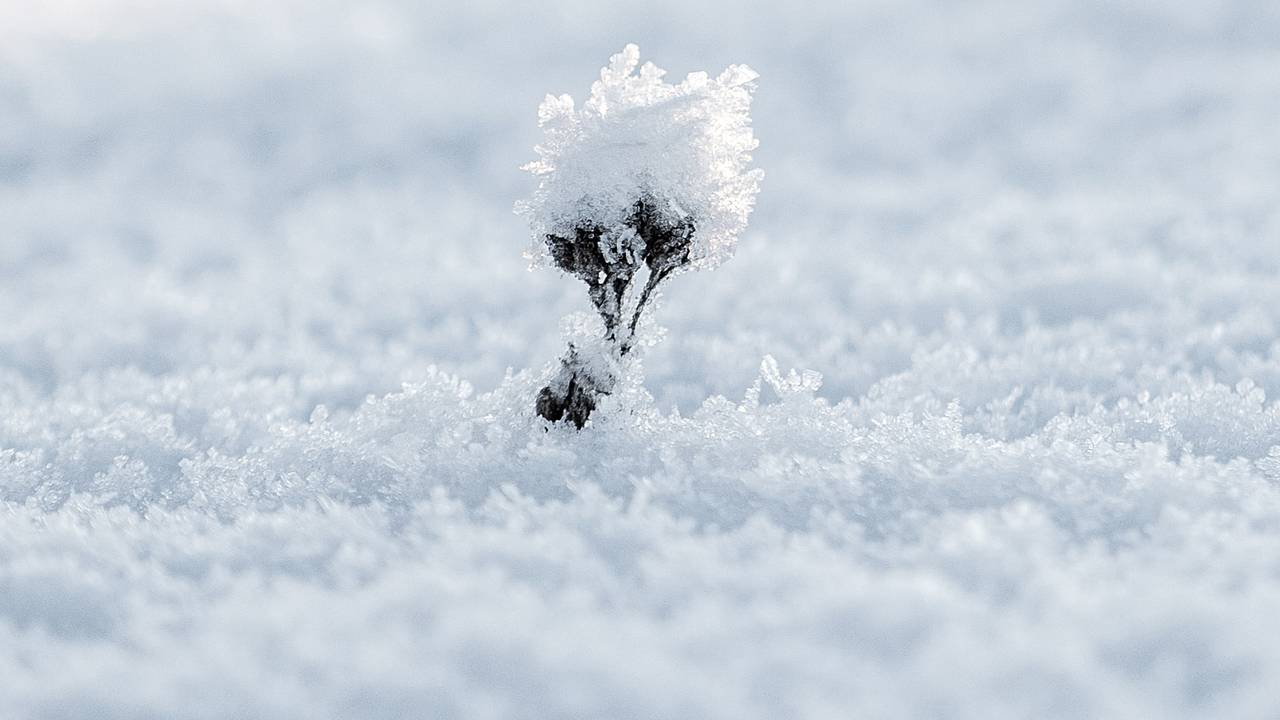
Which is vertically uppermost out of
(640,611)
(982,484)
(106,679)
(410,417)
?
(410,417)

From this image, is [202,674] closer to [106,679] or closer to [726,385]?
[106,679]

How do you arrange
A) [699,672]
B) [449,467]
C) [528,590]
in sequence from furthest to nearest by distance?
[449,467], [528,590], [699,672]

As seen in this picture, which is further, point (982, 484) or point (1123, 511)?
point (982, 484)

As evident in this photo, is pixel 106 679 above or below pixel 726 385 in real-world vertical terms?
below

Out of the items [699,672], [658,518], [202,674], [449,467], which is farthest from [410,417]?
[699,672]
